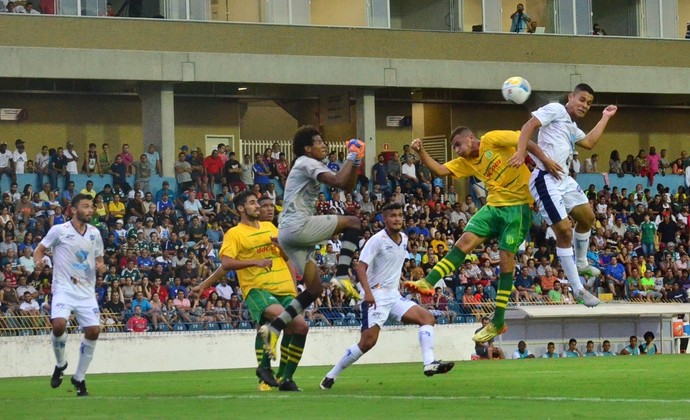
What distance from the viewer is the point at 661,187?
38.7 metres

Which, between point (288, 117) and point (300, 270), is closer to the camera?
point (300, 270)

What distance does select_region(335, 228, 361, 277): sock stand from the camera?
1381cm

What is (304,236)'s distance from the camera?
13602mm

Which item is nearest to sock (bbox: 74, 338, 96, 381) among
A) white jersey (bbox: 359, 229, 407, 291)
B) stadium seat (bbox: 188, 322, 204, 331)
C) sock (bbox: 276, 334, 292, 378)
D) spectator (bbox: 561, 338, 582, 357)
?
sock (bbox: 276, 334, 292, 378)

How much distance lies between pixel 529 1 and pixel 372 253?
28.6 m

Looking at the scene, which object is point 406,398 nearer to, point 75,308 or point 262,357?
point 262,357

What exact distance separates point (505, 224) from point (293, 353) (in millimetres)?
2655

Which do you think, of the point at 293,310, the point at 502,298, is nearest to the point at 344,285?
the point at 293,310

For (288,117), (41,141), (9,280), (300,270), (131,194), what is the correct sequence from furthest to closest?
(288,117), (41,141), (131,194), (9,280), (300,270)

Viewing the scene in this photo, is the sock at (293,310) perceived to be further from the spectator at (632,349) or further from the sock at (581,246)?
the spectator at (632,349)

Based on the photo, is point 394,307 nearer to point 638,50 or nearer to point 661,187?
point 661,187

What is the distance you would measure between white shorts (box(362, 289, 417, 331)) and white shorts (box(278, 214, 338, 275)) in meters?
1.94

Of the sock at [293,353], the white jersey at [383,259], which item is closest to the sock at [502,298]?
the white jersey at [383,259]

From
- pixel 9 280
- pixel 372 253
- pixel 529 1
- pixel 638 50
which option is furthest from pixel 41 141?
pixel 372 253
